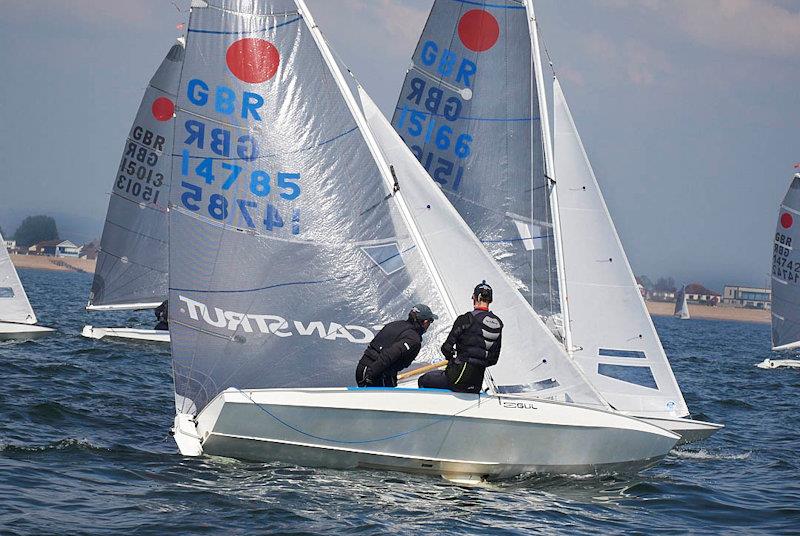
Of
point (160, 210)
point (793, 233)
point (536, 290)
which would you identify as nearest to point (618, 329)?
point (536, 290)

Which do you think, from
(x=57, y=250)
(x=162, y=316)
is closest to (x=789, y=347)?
(x=162, y=316)

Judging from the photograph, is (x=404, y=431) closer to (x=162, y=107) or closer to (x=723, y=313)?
(x=162, y=107)

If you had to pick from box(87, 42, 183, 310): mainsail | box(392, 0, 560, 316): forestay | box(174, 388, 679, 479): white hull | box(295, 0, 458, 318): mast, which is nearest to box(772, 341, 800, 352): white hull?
box(87, 42, 183, 310): mainsail

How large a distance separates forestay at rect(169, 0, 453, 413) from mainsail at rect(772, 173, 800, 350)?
2729cm

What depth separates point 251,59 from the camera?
12.3 meters

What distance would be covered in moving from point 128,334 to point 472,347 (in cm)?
1693

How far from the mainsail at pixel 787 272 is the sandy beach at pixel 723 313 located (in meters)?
107

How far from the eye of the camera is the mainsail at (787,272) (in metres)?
36.6

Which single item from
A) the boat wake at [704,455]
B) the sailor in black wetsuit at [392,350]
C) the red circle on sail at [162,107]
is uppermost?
the red circle on sail at [162,107]

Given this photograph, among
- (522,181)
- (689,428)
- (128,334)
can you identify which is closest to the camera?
(689,428)

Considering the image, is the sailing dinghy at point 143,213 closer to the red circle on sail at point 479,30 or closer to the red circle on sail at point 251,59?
the red circle on sail at point 479,30

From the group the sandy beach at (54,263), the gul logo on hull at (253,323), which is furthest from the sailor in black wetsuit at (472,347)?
the sandy beach at (54,263)

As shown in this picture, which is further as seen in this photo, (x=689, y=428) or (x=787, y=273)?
(x=787, y=273)

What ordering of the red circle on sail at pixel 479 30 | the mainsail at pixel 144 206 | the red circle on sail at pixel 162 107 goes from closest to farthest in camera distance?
the red circle on sail at pixel 479 30
the red circle on sail at pixel 162 107
the mainsail at pixel 144 206
